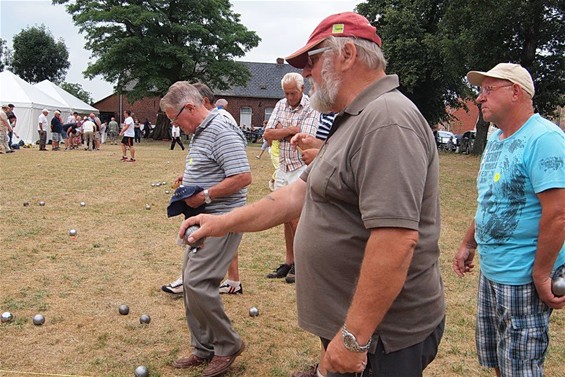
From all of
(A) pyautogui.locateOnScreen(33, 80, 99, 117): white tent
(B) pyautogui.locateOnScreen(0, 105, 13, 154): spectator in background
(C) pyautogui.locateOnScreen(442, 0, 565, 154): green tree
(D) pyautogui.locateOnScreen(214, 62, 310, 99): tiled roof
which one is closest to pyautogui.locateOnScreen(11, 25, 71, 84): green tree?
(D) pyautogui.locateOnScreen(214, 62, 310, 99): tiled roof

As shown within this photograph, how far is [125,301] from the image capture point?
5.08 metres

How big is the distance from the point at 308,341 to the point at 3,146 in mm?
20436

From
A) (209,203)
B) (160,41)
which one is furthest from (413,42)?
(209,203)

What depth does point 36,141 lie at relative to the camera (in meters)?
27.6

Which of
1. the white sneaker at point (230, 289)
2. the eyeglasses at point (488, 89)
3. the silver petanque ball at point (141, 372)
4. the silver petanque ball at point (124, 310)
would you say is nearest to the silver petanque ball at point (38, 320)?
the silver petanque ball at point (124, 310)

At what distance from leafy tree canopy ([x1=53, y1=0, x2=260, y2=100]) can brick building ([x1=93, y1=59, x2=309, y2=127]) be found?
1844 cm

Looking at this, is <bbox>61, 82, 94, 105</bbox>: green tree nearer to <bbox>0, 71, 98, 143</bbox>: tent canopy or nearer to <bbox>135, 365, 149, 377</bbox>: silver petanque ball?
<bbox>0, 71, 98, 143</bbox>: tent canopy

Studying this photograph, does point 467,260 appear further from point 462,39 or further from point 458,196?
point 462,39

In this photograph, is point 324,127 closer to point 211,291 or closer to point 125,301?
point 211,291

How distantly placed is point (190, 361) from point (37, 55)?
67.7 metres

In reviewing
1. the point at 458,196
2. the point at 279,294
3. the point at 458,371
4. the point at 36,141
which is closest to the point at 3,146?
the point at 36,141

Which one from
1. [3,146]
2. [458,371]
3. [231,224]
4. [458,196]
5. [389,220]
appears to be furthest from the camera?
[3,146]

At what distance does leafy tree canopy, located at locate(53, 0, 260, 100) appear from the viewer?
37438 mm

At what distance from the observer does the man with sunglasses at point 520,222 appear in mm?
2436
